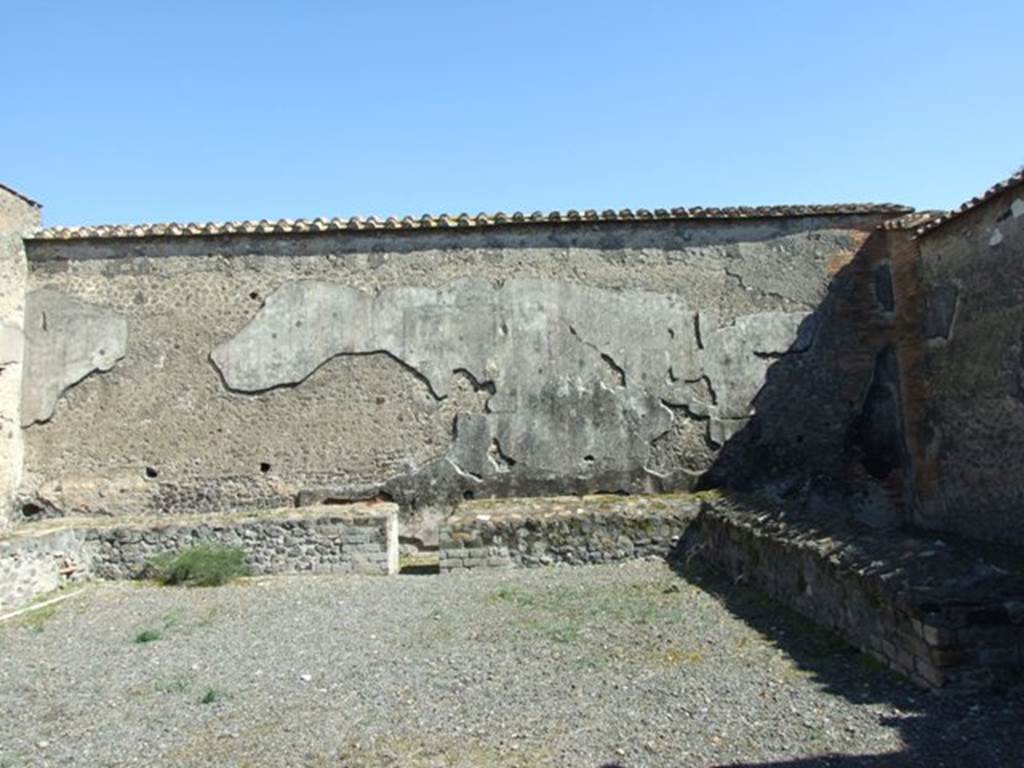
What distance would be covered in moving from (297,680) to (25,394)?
7.06m

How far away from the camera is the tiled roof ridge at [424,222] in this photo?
1023 centimetres

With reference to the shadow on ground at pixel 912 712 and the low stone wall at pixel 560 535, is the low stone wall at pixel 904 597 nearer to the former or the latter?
the shadow on ground at pixel 912 712

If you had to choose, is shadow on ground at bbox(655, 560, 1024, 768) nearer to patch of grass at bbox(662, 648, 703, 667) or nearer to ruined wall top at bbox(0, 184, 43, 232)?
patch of grass at bbox(662, 648, 703, 667)

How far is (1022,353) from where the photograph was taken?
24.4 feet

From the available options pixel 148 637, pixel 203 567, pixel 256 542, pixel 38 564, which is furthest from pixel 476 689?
pixel 38 564

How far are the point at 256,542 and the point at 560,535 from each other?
3163 millimetres

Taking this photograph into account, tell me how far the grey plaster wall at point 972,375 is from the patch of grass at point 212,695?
6.83 metres

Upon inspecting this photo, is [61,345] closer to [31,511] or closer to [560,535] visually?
[31,511]

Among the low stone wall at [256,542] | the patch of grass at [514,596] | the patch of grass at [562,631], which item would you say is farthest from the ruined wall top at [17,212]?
the patch of grass at [562,631]

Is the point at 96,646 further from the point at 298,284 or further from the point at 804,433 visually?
the point at 804,433

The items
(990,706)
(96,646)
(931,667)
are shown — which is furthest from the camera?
(96,646)

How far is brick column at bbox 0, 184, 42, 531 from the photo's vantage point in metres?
9.80

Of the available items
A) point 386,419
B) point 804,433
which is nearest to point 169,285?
point 386,419

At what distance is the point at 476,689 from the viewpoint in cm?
454
